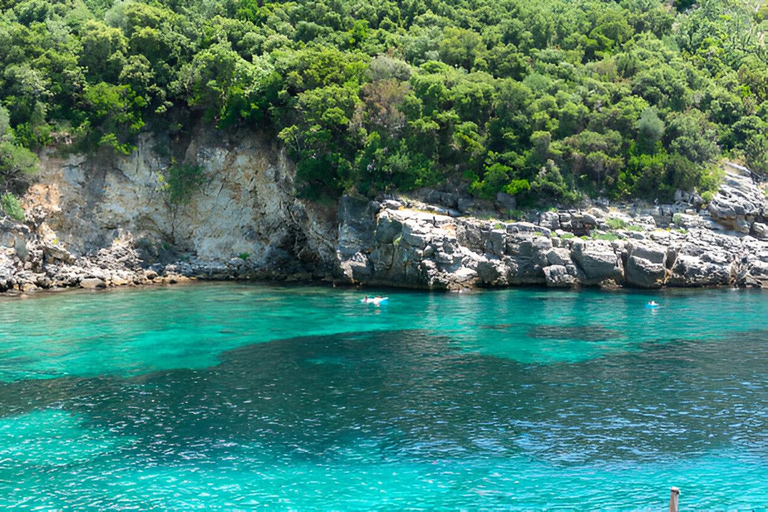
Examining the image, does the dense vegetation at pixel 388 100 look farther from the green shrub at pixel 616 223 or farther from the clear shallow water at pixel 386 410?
the clear shallow water at pixel 386 410

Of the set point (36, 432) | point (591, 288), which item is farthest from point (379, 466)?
point (591, 288)

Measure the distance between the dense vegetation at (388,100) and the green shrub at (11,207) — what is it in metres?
2.49

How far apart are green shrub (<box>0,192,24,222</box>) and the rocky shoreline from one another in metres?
0.62

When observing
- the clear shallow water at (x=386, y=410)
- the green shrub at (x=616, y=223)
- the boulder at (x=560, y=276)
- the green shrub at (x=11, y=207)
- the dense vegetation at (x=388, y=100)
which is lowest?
the clear shallow water at (x=386, y=410)

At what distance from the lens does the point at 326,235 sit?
59656mm

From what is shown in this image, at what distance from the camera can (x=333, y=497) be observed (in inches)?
698

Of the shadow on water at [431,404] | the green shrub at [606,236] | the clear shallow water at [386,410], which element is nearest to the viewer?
the clear shallow water at [386,410]

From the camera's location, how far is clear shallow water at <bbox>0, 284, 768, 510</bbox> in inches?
717

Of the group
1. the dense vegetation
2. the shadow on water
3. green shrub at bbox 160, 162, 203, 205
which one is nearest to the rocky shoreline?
green shrub at bbox 160, 162, 203, 205

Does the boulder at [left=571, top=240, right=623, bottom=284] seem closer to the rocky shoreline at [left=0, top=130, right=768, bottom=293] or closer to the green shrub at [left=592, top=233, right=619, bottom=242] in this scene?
the rocky shoreline at [left=0, top=130, right=768, bottom=293]

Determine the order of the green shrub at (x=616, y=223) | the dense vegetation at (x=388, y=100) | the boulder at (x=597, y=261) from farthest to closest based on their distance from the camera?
the dense vegetation at (x=388, y=100) → the green shrub at (x=616, y=223) → the boulder at (x=597, y=261)

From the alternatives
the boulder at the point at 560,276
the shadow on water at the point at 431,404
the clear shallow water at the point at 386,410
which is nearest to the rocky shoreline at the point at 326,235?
the boulder at the point at 560,276

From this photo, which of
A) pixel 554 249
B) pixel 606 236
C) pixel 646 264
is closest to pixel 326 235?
pixel 554 249

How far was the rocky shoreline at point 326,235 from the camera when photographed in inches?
2105
